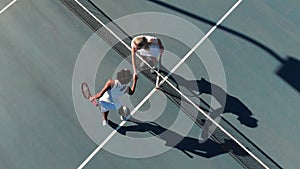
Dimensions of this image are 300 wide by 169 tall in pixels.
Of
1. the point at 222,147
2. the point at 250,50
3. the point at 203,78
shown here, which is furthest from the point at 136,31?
the point at 222,147

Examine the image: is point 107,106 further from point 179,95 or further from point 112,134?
point 179,95

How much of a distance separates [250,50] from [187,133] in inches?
103

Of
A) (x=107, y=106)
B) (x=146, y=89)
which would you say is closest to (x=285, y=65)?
(x=146, y=89)

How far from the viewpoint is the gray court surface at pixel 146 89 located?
847cm

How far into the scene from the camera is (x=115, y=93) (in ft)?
26.6

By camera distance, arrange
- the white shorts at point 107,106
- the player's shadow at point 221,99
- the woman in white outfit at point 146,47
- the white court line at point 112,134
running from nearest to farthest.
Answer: the white shorts at point 107,106
the white court line at point 112,134
the woman in white outfit at point 146,47
the player's shadow at point 221,99

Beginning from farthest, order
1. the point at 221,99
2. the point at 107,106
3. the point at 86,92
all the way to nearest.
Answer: the point at 221,99
the point at 86,92
the point at 107,106

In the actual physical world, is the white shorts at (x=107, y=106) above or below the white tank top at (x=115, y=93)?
below

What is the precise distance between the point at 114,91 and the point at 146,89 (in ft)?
4.36

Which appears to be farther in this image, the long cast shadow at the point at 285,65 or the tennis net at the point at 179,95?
the long cast shadow at the point at 285,65

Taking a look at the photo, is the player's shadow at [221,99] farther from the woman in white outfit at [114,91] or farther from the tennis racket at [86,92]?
the tennis racket at [86,92]

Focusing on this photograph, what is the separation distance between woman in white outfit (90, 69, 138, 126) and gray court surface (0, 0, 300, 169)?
1.89 ft

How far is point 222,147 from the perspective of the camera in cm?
859

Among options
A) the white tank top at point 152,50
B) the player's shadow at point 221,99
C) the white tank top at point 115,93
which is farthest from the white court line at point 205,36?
the white tank top at point 115,93
